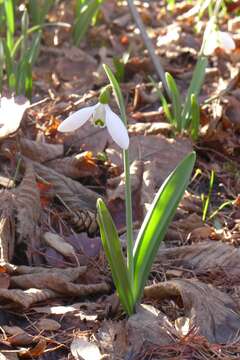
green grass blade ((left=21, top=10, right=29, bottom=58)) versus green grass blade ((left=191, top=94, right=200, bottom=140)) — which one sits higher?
green grass blade ((left=21, top=10, right=29, bottom=58))

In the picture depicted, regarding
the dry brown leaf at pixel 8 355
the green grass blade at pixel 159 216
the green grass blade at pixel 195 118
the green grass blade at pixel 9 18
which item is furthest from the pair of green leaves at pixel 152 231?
the green grass blade at pixel 9 18

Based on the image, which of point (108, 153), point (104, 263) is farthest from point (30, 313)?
point (108, 153)

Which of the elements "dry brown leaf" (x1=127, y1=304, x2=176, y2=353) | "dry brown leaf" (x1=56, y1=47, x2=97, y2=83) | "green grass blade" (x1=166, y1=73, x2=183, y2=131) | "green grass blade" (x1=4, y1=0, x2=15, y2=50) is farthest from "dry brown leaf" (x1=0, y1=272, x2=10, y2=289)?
"dry brown leaf" (x1=56, y1=47, x2=97, y2=83)

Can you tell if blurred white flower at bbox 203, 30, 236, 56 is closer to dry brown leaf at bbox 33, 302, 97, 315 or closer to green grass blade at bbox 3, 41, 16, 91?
green grass blade at bbox 3, 41, 16, 91

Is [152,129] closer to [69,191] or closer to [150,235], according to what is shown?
[69,191]

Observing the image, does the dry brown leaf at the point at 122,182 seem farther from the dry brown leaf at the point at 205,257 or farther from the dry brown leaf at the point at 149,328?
the dry brown leaf at the point at 149,328

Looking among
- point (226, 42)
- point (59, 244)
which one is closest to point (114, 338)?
point (59, 244)
